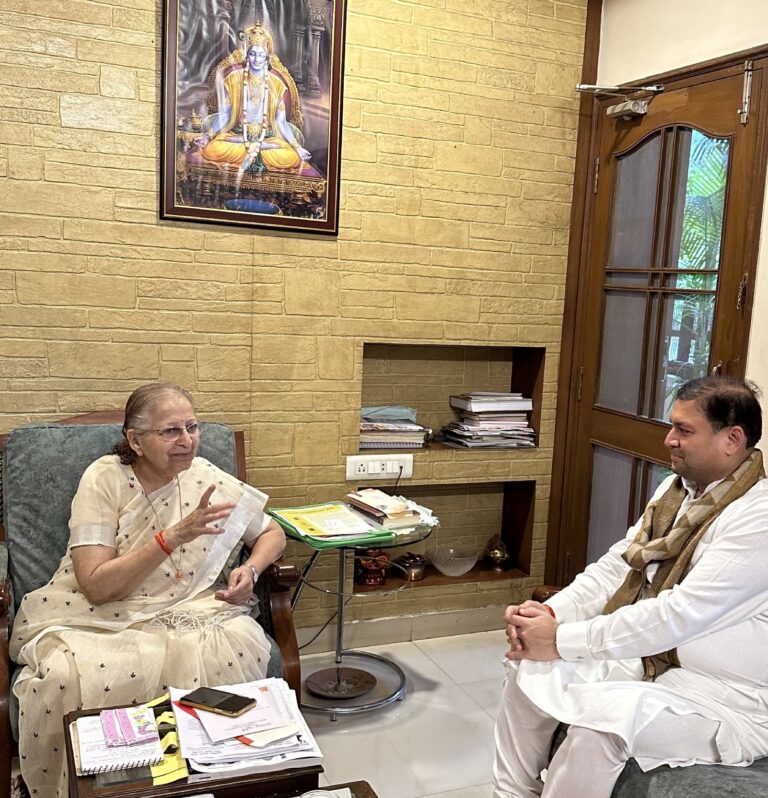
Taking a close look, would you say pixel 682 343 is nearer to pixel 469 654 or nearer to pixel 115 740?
pixel 469 654

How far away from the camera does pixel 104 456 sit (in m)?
2.48

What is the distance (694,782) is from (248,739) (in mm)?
930

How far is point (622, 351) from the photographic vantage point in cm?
333

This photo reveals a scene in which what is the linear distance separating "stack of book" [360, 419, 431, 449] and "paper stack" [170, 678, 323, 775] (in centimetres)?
158

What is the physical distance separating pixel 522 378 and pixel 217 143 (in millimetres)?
1639

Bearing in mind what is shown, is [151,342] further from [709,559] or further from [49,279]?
[709,559]

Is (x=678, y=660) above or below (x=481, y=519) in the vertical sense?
above

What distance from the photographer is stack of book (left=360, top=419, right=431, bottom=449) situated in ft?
10.9

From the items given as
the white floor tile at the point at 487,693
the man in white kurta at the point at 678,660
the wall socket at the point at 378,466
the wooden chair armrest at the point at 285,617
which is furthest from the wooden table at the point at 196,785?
the wall socket at the point at 378,466

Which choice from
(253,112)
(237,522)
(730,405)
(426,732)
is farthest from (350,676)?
(253,112)

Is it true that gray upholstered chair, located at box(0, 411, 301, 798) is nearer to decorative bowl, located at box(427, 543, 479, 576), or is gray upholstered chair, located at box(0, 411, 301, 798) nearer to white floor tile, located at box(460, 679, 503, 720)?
white floor tile, located at box(460, 679, 503, 720)

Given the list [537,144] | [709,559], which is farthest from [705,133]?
[709,559]

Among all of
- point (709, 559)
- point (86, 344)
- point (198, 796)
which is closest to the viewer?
point (198, 796)

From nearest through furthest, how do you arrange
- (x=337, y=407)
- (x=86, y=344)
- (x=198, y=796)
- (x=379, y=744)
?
(x=198, y=796), (x=379, y=744), (x=86, y=344), (x=337, y=407)
